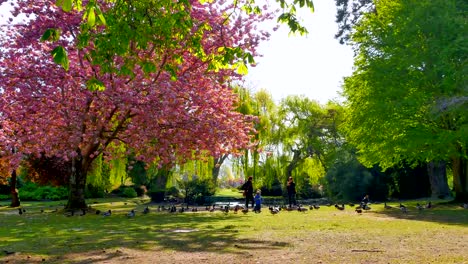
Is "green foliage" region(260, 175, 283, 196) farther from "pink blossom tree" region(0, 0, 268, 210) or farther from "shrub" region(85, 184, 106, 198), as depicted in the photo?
"pink blossom tree" region(0, 0, 268, 210)

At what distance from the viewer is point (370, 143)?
28.2 m

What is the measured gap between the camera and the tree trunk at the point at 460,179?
27.3m

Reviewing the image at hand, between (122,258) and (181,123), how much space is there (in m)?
13.6

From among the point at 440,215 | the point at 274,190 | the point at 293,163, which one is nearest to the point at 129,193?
the point at 274,190

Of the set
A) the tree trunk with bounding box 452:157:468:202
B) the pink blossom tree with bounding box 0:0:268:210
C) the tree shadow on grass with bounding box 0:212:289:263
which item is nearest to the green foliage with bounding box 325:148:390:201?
the tree trunk with bounding box 452:157:468:202

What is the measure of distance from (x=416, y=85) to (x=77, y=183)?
1919 centimetres

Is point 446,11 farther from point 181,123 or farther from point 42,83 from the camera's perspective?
point 42,83

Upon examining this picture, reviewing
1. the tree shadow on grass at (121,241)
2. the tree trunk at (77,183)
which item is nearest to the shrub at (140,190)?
the tree trunk at (77,183)

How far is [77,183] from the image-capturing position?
24500 mm

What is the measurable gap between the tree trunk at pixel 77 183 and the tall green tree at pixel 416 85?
53.8 feet

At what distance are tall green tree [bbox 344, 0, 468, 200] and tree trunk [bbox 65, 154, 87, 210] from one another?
16394 millimetres

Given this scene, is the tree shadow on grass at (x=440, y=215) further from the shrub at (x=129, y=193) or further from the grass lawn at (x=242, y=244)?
the shrub at (x=129, y=193)

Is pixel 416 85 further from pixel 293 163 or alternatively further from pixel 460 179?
pixel 293 163

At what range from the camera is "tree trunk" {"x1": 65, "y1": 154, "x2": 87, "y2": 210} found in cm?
2433
